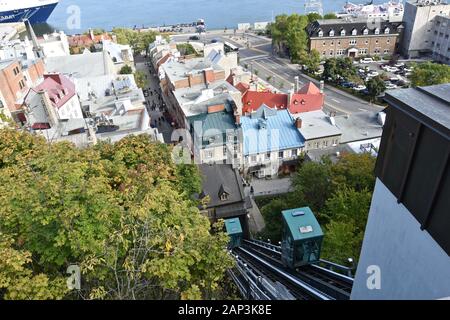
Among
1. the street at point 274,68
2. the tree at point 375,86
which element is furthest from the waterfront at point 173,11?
the tree at point 375,86

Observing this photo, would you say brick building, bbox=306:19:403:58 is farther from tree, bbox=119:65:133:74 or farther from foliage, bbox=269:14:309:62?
tree, bbox=119:65:133:74

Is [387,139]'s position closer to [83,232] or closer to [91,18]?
[83,232]

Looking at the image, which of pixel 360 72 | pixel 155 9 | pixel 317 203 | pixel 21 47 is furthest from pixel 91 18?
pixel 317 203

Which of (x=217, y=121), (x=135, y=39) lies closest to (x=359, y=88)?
(x=217, y=121)

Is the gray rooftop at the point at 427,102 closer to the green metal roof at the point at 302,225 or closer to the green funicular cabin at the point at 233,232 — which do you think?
the green metal roof at the point at 302,225

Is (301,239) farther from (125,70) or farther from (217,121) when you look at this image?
(125,70)

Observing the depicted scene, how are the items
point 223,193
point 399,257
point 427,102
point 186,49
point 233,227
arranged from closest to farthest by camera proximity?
1. point 427,102
2. point 399,257
3. point 233,227
4. point 223,193
5. point 186,49
